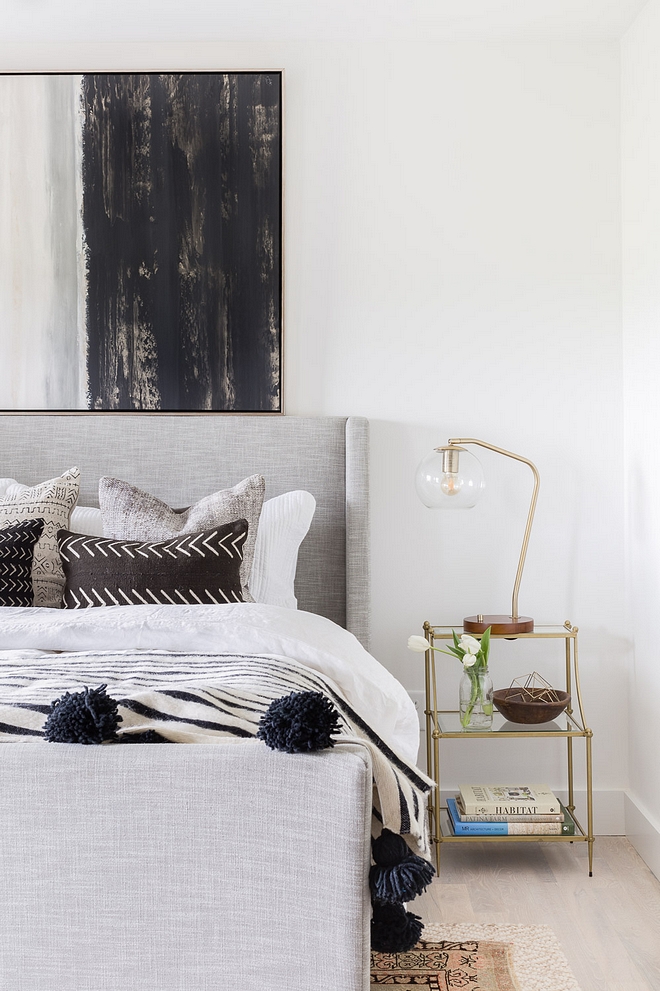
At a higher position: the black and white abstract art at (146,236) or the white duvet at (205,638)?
the black and white abstract art at (146,236)

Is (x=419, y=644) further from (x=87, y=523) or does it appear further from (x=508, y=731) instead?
(x=87, y=523)

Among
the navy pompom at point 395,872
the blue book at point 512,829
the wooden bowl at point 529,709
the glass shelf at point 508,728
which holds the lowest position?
the blue book at point 512,829

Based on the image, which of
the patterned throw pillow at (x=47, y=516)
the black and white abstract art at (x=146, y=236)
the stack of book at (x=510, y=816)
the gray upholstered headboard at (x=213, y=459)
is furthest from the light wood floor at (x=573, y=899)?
the black and white abstract art at (x=146, y=236)

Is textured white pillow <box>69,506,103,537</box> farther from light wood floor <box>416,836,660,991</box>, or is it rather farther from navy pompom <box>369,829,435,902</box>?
navy pompom <box>369,829,435,902</box>

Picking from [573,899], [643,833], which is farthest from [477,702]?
[643,833]

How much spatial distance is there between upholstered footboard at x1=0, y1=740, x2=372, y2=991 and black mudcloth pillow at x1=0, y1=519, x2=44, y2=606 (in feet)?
3.61

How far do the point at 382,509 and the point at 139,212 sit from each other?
126 centimetres

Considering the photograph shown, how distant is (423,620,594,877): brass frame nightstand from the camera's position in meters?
2.32

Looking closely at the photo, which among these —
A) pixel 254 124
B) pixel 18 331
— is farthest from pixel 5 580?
pixel 254 124

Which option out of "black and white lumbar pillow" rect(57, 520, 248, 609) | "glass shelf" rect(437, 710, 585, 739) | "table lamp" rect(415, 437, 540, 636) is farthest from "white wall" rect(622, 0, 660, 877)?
"black and white lumbar pillow" rect(57, 520, 248, 609)

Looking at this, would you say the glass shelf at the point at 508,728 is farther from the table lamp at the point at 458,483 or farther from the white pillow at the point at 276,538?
the white pillow at the point at 276,538

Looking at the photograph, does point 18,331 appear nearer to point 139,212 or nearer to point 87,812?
point 139,212

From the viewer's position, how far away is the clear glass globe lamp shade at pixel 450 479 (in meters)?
2.42

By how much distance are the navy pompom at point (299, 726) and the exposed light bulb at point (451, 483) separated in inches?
56.6
